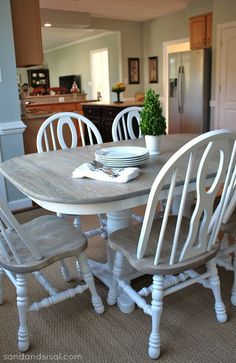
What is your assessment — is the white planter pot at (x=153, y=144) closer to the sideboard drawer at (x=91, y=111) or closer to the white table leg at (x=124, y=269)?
the white table leg at (x=124, y=269)

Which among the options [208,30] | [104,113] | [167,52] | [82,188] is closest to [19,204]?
[82,188]

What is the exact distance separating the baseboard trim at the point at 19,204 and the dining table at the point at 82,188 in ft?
4.25

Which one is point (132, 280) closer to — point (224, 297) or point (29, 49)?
point (224, 297)

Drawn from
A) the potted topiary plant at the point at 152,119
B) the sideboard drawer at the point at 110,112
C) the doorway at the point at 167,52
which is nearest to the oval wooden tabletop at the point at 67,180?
the potted topiary plant at the point at 152,119

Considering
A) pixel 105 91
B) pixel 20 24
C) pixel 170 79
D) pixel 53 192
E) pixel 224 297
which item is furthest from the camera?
pixel 105 91

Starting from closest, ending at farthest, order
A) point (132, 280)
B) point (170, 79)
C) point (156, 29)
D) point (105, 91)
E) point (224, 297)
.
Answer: point (224, 297), point (132, 280), point (170, 79), point (156, 29), point (105, 91)

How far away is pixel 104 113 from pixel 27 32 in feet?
9.51

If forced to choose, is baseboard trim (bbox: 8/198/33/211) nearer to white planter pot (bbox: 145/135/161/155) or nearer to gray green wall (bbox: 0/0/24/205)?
gray green wall (bbox: 0/0/24/205)

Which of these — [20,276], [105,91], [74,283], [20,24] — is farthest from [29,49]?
[105,91]

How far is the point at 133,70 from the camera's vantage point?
7945 mm

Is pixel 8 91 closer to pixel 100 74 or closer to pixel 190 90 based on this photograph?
pixel 190 90

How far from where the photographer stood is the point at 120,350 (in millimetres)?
1559

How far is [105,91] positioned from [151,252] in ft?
27.0

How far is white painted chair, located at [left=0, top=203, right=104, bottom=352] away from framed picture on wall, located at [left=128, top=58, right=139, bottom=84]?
666cm
